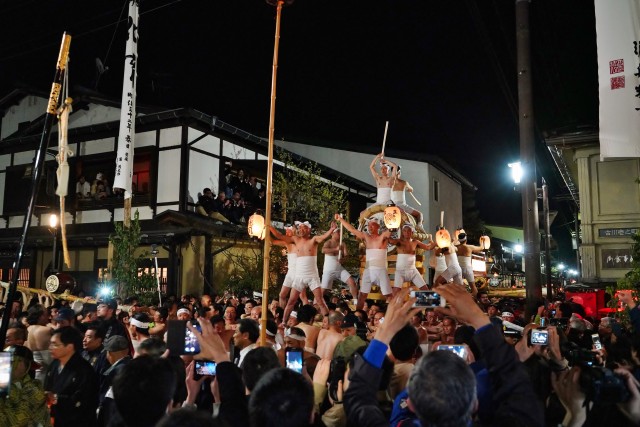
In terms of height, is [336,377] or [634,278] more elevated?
[634,278]

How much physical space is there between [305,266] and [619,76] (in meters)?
7.46

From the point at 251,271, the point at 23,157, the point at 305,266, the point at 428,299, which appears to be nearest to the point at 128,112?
the point at 251,271

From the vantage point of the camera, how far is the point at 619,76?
958cm

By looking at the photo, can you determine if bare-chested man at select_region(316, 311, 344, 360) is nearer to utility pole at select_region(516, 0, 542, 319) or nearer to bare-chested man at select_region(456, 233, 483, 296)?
utility pole at select_region(516, 0, 542, 319)

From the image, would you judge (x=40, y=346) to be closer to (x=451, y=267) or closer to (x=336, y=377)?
(x=336, y=377)

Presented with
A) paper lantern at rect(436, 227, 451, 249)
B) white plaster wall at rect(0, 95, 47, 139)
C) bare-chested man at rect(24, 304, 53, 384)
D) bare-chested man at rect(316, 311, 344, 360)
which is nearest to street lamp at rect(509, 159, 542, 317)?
paper lantern at rect(436, 227, 451, 249)

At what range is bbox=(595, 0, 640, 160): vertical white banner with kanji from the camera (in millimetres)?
9344

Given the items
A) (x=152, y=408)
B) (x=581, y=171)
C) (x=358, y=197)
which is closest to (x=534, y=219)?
(x=581, y=171)

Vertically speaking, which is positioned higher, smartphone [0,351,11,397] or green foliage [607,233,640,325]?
green foliage [607,233,640,325]

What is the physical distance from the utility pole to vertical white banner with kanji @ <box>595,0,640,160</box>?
2.14 metres

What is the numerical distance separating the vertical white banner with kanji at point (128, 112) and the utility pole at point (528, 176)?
36.9 ft

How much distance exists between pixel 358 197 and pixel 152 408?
27602mm

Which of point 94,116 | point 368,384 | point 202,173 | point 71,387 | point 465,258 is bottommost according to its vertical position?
point 71,387

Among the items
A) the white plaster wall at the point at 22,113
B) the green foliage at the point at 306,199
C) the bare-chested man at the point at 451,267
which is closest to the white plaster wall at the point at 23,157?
the white plaster wall at the point at 22,113
